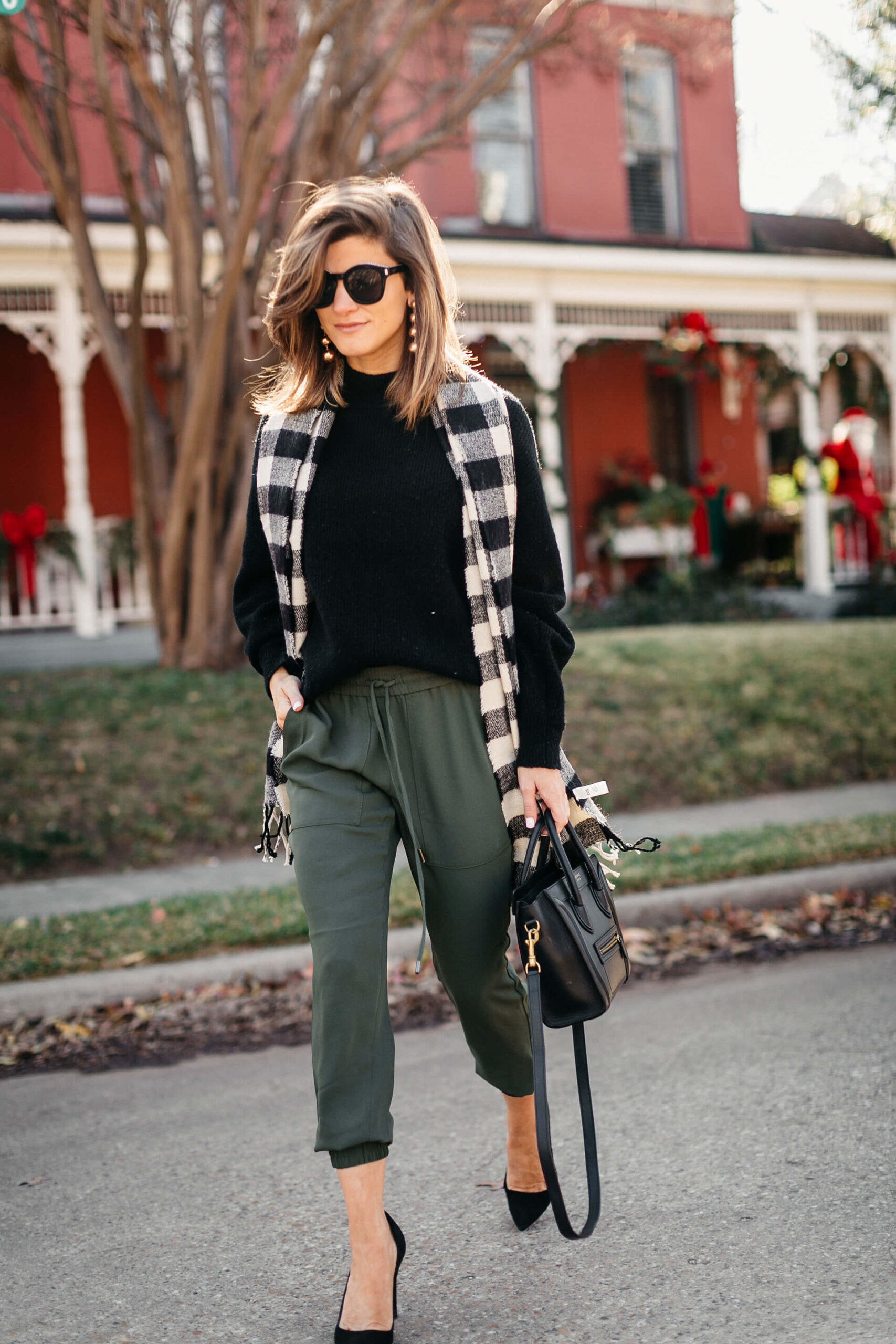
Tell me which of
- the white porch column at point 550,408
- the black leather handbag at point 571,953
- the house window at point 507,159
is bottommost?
the black leather handbag at point 571,953

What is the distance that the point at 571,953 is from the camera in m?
2.56

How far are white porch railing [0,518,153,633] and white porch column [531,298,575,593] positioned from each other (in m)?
4.44

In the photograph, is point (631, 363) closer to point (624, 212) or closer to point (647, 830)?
point (624, 212)

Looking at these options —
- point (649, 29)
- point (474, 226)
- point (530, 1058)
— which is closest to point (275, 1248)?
point (530, 1058)

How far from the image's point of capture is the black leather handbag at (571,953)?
255 centimetres

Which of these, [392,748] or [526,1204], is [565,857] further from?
[526,1204]

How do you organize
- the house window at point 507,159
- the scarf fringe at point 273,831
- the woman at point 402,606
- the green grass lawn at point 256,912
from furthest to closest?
the house window at point 507,159 < the green grass lawn at point 256,912 < the scarf fringe at point 273,831 < the woman at point 402,606

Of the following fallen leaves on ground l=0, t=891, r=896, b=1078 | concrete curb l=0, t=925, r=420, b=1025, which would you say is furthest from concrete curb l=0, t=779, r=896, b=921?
fallen leaves on ground l=0, t=891, r=896, b=1078

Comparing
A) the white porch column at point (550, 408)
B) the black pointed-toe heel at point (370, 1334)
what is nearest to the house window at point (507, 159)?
the white porch column at point (550, 408)

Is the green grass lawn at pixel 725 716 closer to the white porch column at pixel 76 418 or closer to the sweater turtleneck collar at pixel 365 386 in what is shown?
the white porch column at pixel 76 418

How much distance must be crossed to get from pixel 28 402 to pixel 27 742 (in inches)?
287

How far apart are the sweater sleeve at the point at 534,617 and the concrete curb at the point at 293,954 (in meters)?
2.65

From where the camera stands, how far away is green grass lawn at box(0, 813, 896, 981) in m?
5.28

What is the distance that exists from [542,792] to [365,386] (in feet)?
3.07
